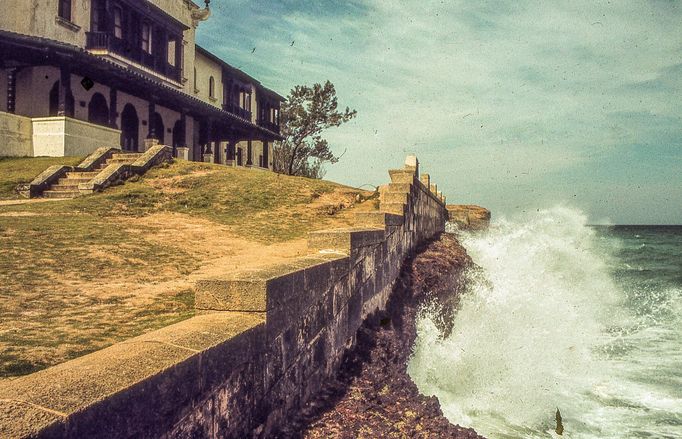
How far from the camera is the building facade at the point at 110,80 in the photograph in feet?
61.7

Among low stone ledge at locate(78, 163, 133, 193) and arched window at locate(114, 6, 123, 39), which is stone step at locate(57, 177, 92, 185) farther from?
arched window at locate(114, 6, 123, 39)

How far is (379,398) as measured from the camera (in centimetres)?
475

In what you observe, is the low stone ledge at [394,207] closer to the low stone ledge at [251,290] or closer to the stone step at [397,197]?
the stone step at [397,197]

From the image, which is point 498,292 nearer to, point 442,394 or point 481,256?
point 481,256

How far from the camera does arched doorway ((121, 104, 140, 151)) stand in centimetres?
2510

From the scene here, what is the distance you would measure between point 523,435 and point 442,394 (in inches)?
42.9

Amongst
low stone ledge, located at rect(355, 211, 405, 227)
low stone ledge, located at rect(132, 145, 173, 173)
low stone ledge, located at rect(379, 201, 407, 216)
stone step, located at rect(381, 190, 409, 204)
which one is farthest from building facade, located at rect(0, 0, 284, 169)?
low stone ledge, located at rect(355, 211, 405, 227)

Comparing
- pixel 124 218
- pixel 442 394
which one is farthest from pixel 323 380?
pixel 124 218

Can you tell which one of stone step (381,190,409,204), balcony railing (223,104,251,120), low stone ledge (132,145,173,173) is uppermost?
balcony railing (223,104,251,120)

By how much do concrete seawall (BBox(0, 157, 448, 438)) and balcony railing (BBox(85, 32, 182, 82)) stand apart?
23.1 m

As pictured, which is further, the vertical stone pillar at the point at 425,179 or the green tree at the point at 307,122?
the green tree at the point at 307,122

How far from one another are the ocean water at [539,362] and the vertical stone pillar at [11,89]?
19972mm

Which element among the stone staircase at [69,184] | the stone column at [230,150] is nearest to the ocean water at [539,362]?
the stone staircase at [69,184]

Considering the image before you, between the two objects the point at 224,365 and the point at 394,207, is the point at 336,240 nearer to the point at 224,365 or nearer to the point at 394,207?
the point at 224,365
